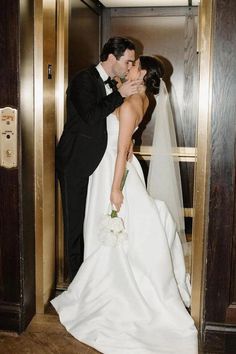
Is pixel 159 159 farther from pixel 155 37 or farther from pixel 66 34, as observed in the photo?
pixel 155 37

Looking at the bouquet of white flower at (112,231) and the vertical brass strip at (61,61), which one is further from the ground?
the vertical brass strip at (61,61)

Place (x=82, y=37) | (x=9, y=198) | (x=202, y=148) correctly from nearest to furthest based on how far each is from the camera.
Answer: (x=202, y=148) → (x=9, y=198) → (x=82, y=37)

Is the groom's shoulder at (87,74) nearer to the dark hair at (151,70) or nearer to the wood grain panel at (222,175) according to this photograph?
the dark hair at (151,70)

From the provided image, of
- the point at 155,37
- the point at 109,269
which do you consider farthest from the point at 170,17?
the point at 109,269

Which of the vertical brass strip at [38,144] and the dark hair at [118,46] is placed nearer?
the vertical brass strip at [38,144]

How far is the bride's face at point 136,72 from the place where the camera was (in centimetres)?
277

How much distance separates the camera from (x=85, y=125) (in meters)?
2.76

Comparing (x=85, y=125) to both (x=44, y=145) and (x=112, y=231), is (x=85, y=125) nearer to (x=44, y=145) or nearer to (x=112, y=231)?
(x=44, y=145)

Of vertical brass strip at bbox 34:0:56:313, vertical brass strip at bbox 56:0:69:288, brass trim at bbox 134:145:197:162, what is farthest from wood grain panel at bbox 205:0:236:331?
brass trim at bbox 134:145:197:162

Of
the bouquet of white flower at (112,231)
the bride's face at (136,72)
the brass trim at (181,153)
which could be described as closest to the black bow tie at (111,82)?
the bride's face at (136,72)

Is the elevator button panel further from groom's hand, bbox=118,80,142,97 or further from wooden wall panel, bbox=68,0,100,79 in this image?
wooden wall panel, bbox=68,0,100,79

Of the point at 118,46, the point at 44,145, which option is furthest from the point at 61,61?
the point at 44,145

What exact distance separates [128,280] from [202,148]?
90 centimetres

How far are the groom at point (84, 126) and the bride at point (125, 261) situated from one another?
70mm
